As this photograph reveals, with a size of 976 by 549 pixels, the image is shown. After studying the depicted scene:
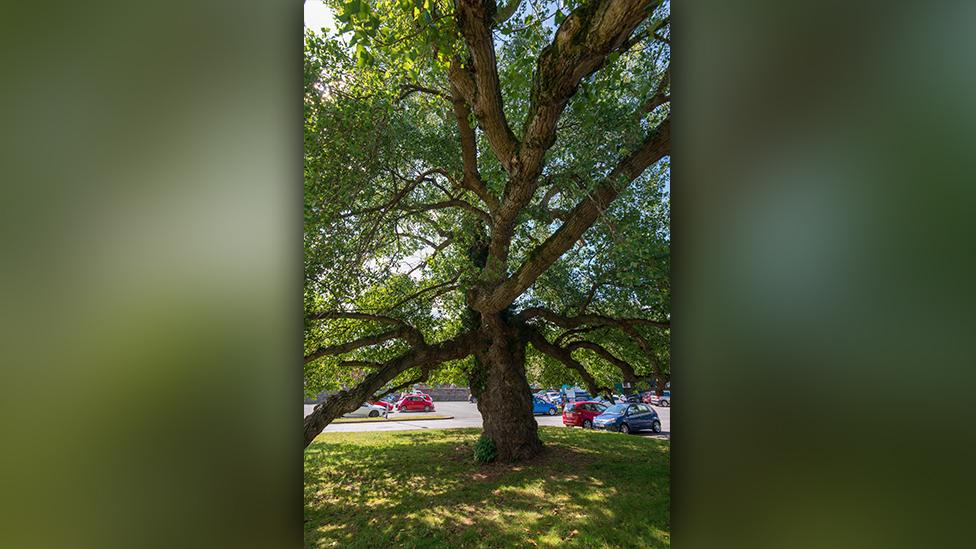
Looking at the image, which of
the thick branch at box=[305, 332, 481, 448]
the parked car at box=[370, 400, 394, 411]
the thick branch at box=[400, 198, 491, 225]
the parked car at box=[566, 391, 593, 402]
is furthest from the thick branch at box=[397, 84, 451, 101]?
the parked car at box=[566, 391, 593, 402]

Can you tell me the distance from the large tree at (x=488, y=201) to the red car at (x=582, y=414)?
0.46 feet

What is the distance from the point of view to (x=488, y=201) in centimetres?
265

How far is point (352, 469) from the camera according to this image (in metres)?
2.38

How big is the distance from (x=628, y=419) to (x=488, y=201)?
1560 millimetres

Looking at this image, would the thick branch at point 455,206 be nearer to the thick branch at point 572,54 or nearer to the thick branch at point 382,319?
the thick branch at point 382,319

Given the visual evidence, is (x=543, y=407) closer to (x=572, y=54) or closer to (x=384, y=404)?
(x=384, y=404)

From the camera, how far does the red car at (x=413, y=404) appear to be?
8.52ft

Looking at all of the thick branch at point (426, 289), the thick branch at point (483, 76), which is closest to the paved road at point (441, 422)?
the thick branch at point (426, 289)

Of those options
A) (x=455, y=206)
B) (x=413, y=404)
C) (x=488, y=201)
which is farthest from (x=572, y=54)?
(x=413, y=404)

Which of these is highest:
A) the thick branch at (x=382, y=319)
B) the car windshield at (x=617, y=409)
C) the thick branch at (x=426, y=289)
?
the thick branch at (x=426, y=289)
